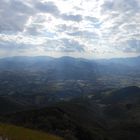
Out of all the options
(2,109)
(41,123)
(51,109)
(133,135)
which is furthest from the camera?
(2,109)

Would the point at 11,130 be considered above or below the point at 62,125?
above

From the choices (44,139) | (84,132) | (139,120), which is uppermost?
(44,139)

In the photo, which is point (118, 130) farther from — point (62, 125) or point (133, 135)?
point (62, 125)

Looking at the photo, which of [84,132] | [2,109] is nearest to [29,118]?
[84,132]

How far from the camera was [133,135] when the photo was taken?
141625mm

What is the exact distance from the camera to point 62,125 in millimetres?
95750

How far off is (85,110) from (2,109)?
2105 inches

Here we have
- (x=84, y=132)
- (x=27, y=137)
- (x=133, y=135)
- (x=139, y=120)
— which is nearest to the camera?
(x=27, y=137)

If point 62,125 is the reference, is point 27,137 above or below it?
above

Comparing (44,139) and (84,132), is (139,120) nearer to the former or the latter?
(84,132)

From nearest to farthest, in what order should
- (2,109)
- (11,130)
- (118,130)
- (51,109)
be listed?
(11,130)
(51,109)
(118,130)
(2,109)

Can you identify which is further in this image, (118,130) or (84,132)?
(118,130)

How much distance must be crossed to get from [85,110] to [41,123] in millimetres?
108210

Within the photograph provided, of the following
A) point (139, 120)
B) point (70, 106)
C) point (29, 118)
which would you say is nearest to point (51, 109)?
point (29, 118)
